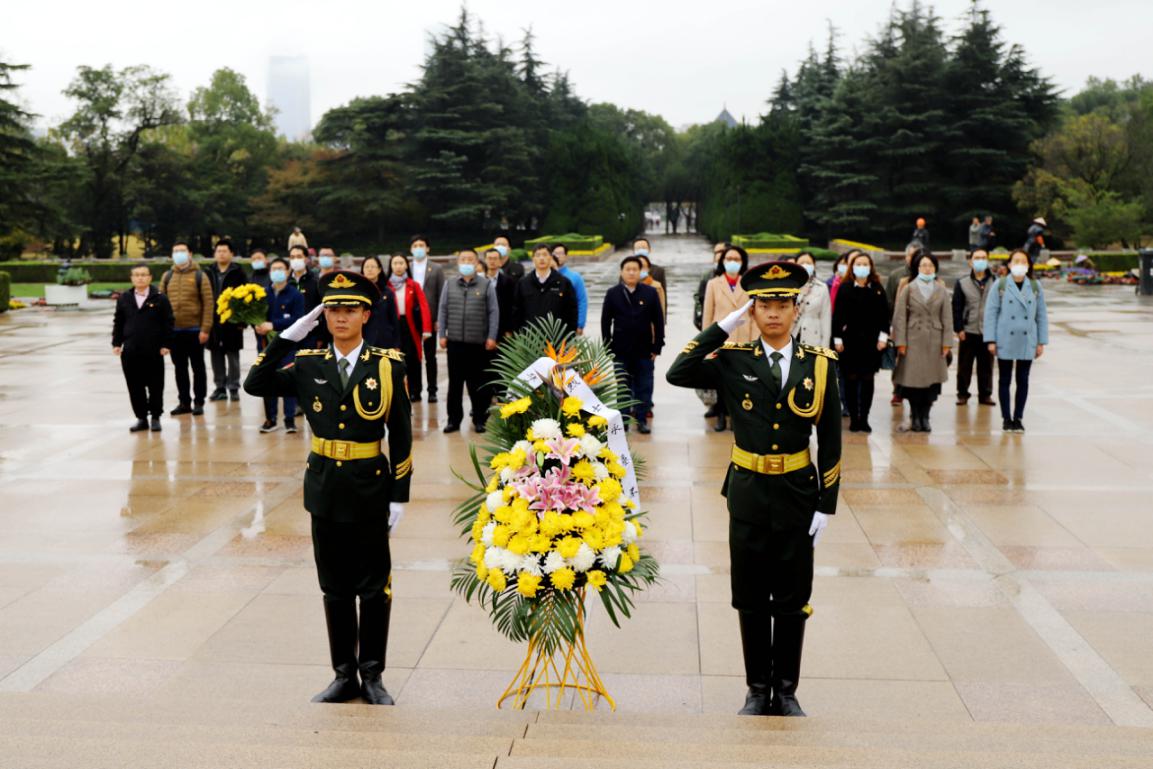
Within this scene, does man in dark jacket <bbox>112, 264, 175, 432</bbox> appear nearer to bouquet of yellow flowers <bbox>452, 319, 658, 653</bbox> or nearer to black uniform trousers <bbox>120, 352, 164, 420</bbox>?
black uniform trousers <bbox>120, 352, 164, 420</bbox>

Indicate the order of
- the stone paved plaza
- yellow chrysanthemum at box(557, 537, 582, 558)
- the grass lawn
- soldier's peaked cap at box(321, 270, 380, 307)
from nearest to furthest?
yellow chrysanthemum at box(557, 537, 582, 558)
soldier's peaked cap at box(321, 270, 380, 307)
the stone paved plaza
the grass lawn

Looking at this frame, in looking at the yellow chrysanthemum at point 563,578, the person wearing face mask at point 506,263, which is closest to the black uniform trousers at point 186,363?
the person wearing face mask at point 506,263

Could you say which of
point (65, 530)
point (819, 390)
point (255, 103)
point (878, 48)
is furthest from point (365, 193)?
point (819, 390)

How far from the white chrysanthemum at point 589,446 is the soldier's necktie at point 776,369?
785 millimetres

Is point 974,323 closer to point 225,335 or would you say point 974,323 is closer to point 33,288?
point 225,335

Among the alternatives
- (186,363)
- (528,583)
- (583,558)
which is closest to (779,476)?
(583,558)

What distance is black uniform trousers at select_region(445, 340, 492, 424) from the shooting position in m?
11.2

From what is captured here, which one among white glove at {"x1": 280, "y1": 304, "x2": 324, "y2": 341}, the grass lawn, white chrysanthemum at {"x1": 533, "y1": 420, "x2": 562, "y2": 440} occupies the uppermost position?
white glove at {"x1": 280, "y1": 304, "x2": 324, "y2": 341}

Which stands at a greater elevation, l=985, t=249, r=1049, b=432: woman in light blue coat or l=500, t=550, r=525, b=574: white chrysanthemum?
l=985, t=249, r=1049, b=432: woman in light blue coat

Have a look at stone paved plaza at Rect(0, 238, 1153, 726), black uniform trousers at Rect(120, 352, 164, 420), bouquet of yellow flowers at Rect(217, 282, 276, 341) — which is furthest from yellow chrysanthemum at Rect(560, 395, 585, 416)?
black uniform trousers at Rect(120, 352, 164, 420)

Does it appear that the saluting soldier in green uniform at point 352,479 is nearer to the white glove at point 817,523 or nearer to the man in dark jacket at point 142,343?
the white glove at point 817,523

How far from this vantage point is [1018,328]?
10.9 m

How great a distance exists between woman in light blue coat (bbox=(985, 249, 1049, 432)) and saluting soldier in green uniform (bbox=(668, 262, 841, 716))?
23.0 feet

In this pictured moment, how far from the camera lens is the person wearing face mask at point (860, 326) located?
1067cm
